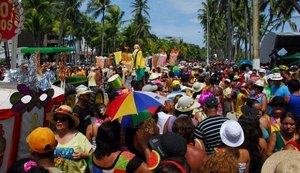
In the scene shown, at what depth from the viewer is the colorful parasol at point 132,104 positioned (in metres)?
4.65

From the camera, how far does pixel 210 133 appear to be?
5297 millimetres

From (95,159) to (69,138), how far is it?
81 centimetres

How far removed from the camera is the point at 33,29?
185 ft

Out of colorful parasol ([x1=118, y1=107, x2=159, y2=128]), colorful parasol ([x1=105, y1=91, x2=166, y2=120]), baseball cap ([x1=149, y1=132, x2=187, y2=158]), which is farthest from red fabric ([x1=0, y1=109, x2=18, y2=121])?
baseball cap ([x1=149, y1=132, x2=187, y2=158])

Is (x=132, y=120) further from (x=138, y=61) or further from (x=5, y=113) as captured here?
(x=138, y=61)

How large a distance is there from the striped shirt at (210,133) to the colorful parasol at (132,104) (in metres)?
0.72

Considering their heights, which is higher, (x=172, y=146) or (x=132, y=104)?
(x=132, y=104)

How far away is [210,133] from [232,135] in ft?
1.97

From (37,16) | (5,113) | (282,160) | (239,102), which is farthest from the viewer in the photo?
(37,16)

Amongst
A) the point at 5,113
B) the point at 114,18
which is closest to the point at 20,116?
the point at 5,113

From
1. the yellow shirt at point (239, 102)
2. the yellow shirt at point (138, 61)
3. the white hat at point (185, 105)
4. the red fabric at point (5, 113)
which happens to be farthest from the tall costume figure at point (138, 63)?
the red fabric at point (5, 113)

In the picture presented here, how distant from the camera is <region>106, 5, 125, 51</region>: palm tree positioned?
239 ft

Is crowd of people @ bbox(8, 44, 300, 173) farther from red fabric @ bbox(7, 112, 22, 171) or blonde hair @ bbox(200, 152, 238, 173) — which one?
red fabric @ bbox(7, 112, 22, 171)

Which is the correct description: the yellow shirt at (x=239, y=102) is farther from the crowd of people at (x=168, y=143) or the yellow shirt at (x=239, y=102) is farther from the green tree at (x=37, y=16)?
the green tree at (x=37, y=16)
